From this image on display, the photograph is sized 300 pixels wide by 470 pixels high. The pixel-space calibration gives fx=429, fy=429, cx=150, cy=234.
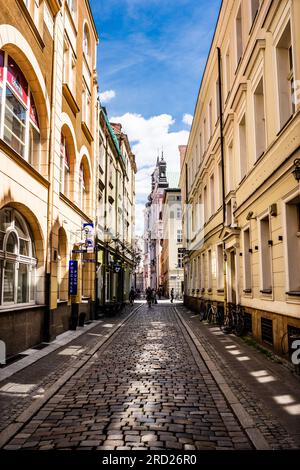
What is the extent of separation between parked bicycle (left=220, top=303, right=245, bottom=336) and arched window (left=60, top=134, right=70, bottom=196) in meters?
7.75

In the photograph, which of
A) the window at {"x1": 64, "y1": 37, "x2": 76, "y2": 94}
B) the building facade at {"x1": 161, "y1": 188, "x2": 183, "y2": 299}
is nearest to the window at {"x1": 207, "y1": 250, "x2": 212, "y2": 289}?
the window at {"x1": 64, "y1": 37, "x2": 76, "y2": 94}

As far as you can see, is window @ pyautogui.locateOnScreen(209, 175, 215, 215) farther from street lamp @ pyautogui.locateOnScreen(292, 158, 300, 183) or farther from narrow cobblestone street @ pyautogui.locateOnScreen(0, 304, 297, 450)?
street lamp @ pyautogui.locateOnScreen(292, 158, 300, 183)

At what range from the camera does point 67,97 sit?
15.9m

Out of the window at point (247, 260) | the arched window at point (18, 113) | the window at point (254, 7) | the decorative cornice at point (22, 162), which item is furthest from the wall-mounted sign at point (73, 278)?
the window at point (254, 7)

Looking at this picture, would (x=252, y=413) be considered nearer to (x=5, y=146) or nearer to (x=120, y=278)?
(x=5, y=146)

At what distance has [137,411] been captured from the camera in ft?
19.9

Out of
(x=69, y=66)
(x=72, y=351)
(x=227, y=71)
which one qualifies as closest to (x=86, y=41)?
(x=69, y=66)

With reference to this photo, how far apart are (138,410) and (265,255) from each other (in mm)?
7083

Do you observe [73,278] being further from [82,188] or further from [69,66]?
[69,66]

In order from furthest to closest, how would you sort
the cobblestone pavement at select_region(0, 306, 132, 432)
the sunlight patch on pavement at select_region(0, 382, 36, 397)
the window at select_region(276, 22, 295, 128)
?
the window at select_region(276, 22, 295, 128) → the sunlight patch on pavement at select_region(0, 382, 36, 397) → the cobblestone pavement at select_region(0, 306, 132, 432)

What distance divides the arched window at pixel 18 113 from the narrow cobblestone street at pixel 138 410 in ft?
18.4

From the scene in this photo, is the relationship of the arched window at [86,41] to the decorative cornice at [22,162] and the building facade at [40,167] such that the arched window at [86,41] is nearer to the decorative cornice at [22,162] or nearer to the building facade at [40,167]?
the building facade at [40,167]

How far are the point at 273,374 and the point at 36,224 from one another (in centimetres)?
746

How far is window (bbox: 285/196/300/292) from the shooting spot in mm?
9398
